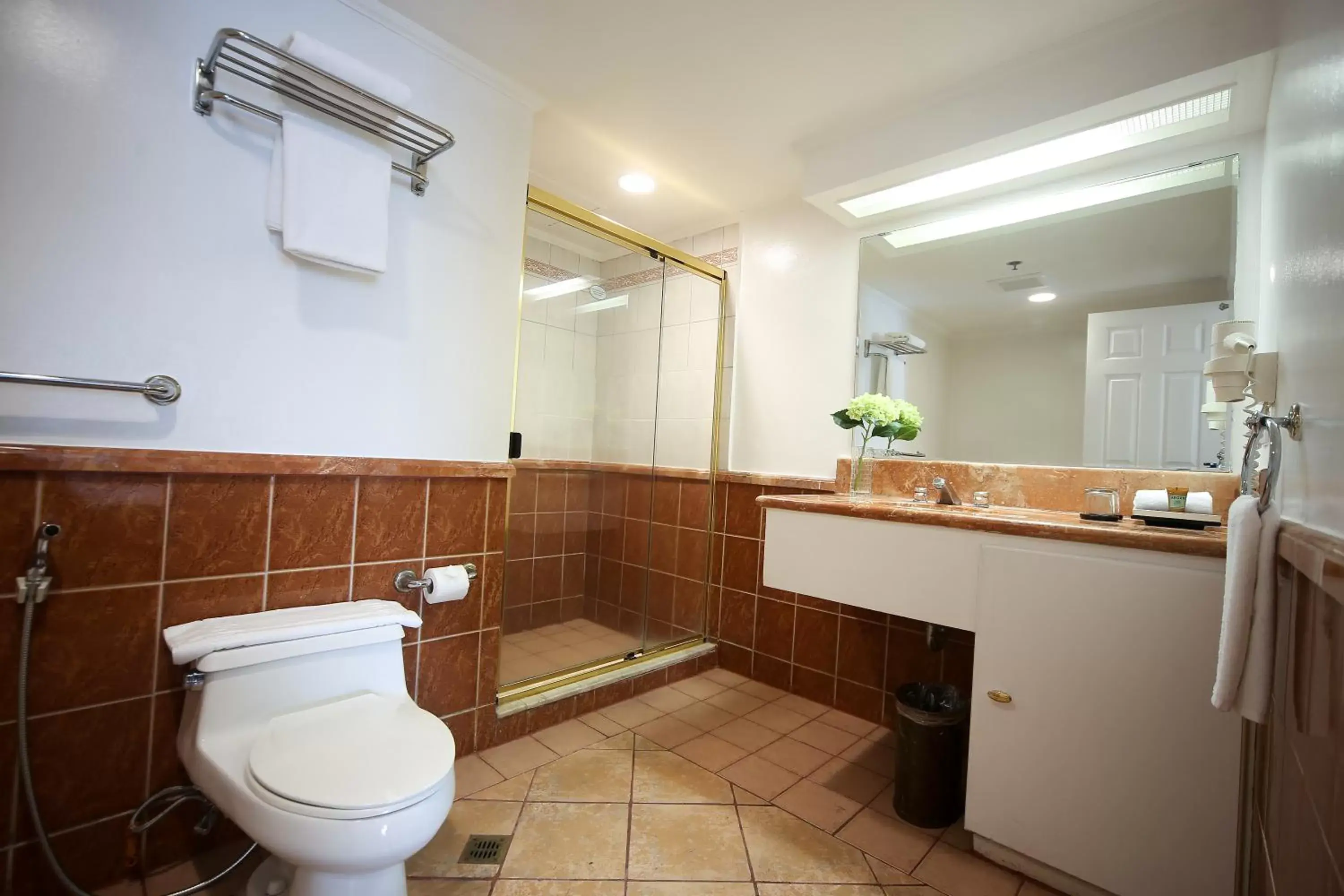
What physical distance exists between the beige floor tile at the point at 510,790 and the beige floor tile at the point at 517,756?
0.10 feet

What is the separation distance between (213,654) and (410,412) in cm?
74

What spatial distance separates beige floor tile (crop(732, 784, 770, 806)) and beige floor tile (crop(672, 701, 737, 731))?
1.29 ft

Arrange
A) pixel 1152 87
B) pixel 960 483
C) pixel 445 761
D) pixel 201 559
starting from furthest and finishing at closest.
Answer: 1. pixel 960 483
2. pixel 1152 87
3. pixel 201 559
4. pixel 445 761

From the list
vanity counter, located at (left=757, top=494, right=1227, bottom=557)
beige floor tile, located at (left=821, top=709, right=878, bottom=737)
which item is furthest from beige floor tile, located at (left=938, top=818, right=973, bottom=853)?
vanity counter, located at (left=757, top=494, right=1227, bottom=557)

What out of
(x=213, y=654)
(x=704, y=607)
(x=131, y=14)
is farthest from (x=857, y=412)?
(x=131, y=14)

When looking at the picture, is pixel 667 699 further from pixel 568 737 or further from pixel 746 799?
pixel 746 799

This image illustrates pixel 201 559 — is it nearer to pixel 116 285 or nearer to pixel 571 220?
pixel 116 285

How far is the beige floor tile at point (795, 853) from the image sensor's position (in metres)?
1.35

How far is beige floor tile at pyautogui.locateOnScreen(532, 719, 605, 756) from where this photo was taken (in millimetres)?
1898

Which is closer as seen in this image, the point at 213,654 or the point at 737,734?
the point at 213,654

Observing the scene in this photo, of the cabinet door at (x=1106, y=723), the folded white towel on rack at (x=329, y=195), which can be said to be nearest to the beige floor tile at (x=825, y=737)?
the cabinet door at (x=1106, y=723)

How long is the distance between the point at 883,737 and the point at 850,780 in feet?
1.23

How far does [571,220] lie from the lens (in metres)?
2.14

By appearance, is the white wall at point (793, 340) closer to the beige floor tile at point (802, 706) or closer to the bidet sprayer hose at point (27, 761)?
the beige floor tile at point (802, 706)
